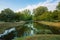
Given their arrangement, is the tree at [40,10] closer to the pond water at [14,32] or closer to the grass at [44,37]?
the pond water at [14,32]

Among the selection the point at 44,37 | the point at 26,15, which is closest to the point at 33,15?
the point at 26,15

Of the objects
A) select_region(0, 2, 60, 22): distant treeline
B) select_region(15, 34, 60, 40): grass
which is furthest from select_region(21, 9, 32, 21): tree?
select_region(15, 34, 60, 40): grass

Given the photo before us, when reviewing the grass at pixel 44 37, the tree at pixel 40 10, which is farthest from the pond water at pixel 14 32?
the tree at pixel 40 10

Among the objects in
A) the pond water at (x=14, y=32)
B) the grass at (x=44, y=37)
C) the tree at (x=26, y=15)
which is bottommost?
the grass at (x=44, y=37)

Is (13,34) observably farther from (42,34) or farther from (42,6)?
(42,6)

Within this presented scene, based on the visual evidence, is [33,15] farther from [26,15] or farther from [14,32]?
[14,32]

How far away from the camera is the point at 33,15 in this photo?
1.80 m

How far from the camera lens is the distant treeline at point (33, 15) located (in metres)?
1.75

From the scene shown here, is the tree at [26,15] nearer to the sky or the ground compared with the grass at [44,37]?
nearer to the sky

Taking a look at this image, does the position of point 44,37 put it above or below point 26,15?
below

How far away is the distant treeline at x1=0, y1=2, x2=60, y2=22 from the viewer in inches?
69.0

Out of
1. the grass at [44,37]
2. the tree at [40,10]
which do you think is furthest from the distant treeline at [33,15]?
the grass at [44,37]

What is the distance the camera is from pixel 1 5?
69.6 inches

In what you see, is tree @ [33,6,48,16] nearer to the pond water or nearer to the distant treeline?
the distant treeline
